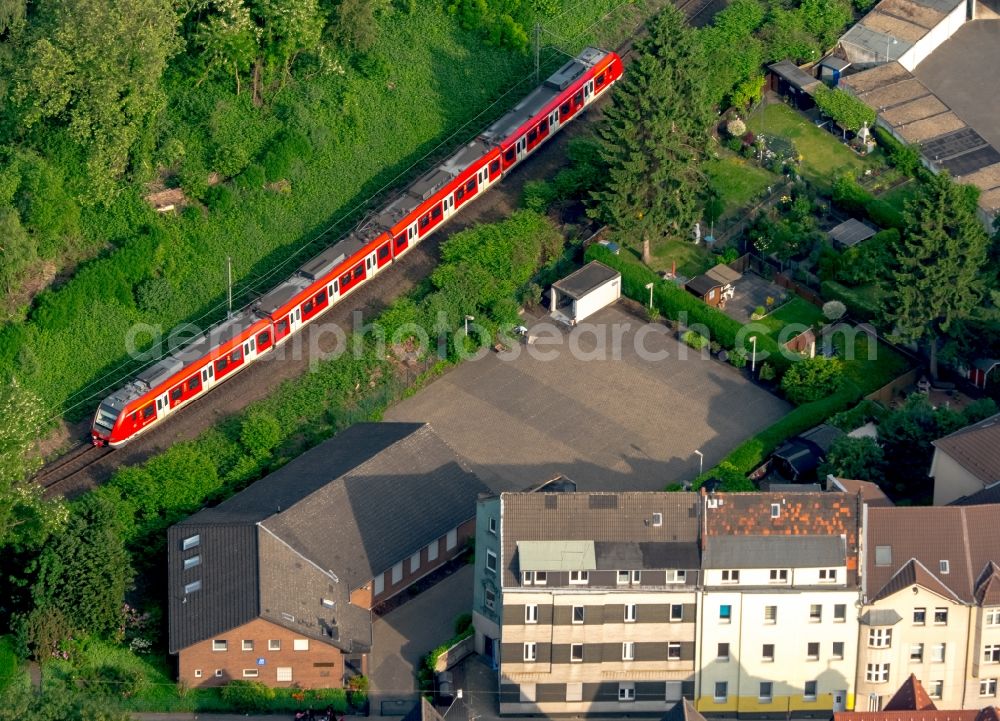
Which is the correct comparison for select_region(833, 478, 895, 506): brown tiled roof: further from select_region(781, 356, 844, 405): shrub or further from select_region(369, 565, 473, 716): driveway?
select_region(369, 565, 473, 716): driveway

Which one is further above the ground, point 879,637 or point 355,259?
Answer: point 355,259

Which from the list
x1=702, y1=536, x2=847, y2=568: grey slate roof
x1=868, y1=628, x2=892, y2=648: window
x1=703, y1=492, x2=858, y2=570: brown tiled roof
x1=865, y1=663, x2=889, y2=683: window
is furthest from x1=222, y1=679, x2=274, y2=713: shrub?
x1=868, y1=628, x2=892, y2=648: window

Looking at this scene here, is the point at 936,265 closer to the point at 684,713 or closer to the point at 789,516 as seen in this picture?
the point at 789,516

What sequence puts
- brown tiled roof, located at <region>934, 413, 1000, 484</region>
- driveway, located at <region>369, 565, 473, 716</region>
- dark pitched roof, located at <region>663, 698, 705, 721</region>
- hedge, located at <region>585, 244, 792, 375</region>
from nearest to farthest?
dark pitched roof, located at <region>663, 698, 705, 721</region>, driveway, located at <region>369, 565, 473, 716</region>, brown tiled roof, located at <region>934, 413, 1000, 484</region>, hedge, located at <region>585, 244, 792, 375</region>

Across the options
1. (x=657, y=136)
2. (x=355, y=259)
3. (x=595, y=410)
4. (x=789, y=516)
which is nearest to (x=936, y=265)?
(x=657, y=136)

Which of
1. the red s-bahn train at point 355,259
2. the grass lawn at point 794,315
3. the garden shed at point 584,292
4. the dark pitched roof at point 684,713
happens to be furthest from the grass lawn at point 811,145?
the dark pitched roof at point 684,713

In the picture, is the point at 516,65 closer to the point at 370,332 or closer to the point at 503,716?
the point at 370,332

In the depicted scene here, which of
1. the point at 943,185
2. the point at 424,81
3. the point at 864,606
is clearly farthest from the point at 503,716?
the point at 424,81
